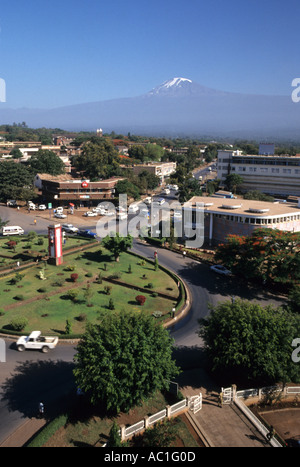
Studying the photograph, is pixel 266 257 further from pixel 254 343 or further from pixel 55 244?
pixel 55 244

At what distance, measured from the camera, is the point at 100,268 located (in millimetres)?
Result: 44906

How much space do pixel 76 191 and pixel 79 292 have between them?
45.2m

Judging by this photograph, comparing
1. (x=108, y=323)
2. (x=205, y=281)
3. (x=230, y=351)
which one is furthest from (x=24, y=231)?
(x=230, y=351)

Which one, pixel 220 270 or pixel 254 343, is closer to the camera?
pixel 254 343

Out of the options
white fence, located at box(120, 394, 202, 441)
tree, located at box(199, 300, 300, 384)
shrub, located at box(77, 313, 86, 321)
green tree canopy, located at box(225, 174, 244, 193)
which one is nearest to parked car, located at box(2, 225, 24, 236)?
shrub, located at box(77, 313, 86, 321)

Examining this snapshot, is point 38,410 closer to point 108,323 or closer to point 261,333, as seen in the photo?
point 108,323

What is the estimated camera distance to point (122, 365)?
19.4 m

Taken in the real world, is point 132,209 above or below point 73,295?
above

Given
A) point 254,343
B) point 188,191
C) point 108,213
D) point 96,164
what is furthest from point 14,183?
point 254,343

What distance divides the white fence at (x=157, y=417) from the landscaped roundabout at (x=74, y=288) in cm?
852

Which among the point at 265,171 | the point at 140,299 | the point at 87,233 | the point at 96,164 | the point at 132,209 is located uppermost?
the point at 96,164

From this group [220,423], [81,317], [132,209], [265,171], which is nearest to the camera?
[220,423]

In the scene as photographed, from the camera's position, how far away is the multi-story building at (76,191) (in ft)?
256
